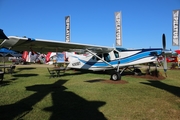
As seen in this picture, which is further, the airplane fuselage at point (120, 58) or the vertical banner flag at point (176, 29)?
the vertical banner flag at point (176, 29)

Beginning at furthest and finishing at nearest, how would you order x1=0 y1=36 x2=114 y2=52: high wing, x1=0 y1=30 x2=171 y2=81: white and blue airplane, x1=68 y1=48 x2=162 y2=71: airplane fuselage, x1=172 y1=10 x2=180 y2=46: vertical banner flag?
x1=172 y1=10 x2=180 y2=46: vertical banner flag < x1=68 y1=48 x2=162 y2=71: airplane fuselage < x1=0 y1=30 x2=171 y2=81: white and blue airplane < x1=0 y1=36 x2=114 y2=52: high wing

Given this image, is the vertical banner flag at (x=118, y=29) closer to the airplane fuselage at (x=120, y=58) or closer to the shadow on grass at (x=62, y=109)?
the airplane fuselage at (x=120, y=58)

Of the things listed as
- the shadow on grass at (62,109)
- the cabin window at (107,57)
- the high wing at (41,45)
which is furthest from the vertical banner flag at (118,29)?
the shadow on grass at (62,109)

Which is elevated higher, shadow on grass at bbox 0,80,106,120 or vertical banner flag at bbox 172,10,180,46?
vertical banner flag at bbox 172,10,180,46

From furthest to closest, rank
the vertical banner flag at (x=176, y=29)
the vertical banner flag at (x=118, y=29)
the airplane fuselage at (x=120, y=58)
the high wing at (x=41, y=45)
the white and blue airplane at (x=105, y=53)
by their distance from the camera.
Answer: the vertical banner flag at (x=118, y=29), the vertical banner flag at (x=176, y=29), the airplane fuselage at (x=120, y=58), the white and blue airplane at (x=105, y=53), the high wing at (x=41, y=45)

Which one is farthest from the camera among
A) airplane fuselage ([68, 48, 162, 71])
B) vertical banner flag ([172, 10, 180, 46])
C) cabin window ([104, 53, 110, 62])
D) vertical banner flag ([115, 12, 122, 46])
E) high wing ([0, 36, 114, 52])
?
vertical banner flag ([115, 12, 122, 46])

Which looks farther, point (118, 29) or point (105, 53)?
point (118, 29)

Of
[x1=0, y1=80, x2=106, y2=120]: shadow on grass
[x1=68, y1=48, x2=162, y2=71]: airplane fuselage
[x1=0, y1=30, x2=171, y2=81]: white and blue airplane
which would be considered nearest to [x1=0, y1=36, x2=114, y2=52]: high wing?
[x1=0, y1=30, x2=171, y2=81]: white and blue airplane

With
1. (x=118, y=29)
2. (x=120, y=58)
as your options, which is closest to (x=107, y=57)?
(x=120, y=58)

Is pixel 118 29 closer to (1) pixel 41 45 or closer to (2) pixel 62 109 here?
(1) pixel 41 45

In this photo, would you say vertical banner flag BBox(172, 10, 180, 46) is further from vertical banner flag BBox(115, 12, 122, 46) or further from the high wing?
the high wing

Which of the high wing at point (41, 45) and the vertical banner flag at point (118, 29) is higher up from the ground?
the vertical banner flag at point (118, 29)

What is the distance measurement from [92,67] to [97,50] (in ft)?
7.00

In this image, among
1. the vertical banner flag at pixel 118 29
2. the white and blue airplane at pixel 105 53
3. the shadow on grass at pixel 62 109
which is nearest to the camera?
the shadow on grass at pixel 62 109
